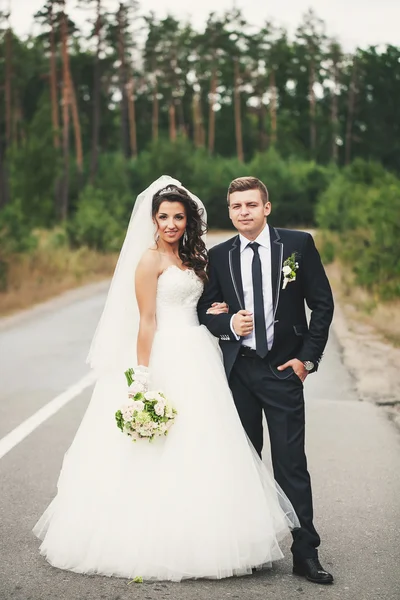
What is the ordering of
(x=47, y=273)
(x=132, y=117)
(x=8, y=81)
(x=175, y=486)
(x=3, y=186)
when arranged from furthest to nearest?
(x=132, y=117), (x=3, y=186), (x=8, y=81), (x=47, y=273), (x=175, y=486)

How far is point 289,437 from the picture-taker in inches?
194

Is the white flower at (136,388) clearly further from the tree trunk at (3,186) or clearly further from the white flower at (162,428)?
the tree trunk at (3,186)

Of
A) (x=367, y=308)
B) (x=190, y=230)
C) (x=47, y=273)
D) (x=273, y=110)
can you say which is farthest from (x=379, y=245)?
(x=273, y=110)

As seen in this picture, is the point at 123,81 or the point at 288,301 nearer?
the point at 288,301

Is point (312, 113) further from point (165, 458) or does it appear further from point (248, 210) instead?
point (165, 458)

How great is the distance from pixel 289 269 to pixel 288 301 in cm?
19

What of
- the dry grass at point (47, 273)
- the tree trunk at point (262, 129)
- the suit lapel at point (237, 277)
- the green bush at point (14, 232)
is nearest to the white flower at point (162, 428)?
the suit lapel at point (237, 277)

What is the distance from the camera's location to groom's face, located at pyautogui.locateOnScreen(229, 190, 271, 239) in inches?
195

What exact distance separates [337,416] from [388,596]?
192 inches

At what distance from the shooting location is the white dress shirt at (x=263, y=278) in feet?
16.3

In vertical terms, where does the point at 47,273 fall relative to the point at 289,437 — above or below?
below

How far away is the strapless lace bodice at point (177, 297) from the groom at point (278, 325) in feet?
0.80

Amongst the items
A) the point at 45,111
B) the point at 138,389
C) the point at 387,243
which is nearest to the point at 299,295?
the point at 138,389

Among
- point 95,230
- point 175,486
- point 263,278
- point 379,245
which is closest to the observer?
point 175,486
